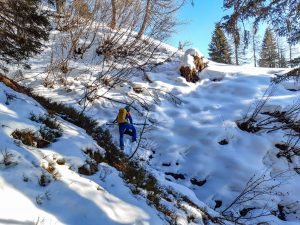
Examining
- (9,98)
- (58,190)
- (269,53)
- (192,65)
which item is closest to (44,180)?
(58,190)

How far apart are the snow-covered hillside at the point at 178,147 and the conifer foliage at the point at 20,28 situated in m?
2.41

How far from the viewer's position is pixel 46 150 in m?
5.34

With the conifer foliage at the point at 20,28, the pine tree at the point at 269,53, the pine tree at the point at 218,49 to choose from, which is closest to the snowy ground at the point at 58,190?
the conifer foliage at the point at 20,28

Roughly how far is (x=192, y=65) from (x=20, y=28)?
33.1ft

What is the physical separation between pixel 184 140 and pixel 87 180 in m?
7.67

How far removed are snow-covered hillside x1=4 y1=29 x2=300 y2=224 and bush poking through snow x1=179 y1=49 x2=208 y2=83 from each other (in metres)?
0.36

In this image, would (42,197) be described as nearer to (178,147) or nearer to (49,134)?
(49,134)

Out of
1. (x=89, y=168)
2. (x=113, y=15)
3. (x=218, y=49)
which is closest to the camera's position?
(x=89, y=168)

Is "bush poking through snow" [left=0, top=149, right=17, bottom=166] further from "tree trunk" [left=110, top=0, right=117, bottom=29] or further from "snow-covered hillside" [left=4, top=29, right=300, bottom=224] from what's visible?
"tree trunk" [left=110, top=0, right=117, bottom=29]

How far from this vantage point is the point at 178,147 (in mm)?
12062

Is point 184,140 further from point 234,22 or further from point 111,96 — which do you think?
point 234,22

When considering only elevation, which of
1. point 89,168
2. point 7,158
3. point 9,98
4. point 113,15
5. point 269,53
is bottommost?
point 89,168

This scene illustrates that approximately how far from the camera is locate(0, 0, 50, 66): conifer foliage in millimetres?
8492

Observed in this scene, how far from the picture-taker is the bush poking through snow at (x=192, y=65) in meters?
17.3
